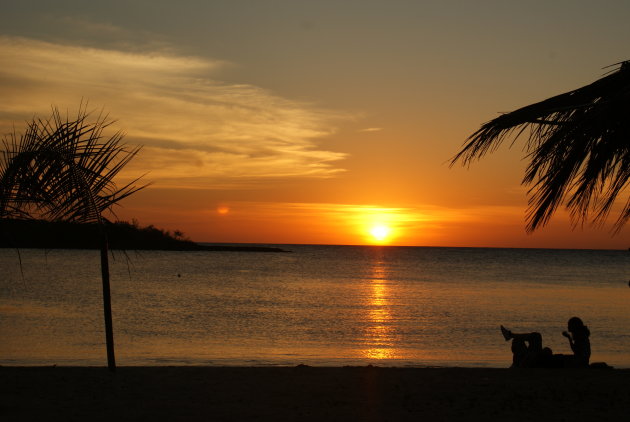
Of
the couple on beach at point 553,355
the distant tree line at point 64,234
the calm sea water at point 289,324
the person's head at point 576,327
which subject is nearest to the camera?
the distant tree line at point 64,234

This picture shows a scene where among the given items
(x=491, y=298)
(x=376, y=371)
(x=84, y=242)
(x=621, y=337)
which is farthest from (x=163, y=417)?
(x=491, y=298)

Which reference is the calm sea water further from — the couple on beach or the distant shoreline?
the distant shoreline

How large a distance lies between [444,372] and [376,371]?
116 centimetres

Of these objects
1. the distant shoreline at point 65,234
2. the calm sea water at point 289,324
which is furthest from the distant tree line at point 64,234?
the calm sea water at point 289,324

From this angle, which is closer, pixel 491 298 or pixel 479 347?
pixel 479 347

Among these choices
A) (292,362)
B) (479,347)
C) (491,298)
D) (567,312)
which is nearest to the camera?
(292,362)

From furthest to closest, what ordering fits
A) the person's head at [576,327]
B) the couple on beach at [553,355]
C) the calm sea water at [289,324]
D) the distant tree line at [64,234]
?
→ 1. the calm sea water at [289,324]
2. the person's head at [576,327]
3. the couple on beach at [553,355]
4. the distant tree line at [64,234]

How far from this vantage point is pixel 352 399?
9.14 metres

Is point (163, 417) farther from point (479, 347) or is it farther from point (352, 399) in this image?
point (479, 347)

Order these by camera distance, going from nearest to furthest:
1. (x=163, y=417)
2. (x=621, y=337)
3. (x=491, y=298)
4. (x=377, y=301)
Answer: (x=163, y=417) → (x=621, y=337) → (x=377, y=301) → (x=491, y=298)

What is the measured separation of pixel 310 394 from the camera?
9414 mm

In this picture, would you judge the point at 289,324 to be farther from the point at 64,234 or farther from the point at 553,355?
the point at 64,234

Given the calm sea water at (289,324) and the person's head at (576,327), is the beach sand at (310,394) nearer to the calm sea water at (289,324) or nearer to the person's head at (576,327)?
the person's head at (576,327)

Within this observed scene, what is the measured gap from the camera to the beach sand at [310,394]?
8.20 metres
